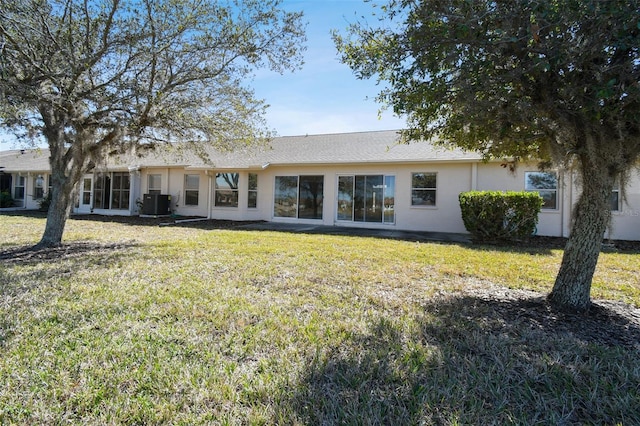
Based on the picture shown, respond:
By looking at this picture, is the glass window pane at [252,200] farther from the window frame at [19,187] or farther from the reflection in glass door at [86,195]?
the window frame at [19,187]

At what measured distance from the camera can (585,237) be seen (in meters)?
3.96

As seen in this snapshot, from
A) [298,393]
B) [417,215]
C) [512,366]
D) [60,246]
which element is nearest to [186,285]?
[298,393]

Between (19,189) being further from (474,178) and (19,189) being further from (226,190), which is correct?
(474,178)

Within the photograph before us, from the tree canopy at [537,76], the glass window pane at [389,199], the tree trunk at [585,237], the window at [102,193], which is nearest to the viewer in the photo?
the tree canopy at [537,76]

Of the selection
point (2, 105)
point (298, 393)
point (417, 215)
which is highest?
point (2, 105)

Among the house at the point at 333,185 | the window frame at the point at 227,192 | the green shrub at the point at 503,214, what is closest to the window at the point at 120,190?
the house at the point at 333,185

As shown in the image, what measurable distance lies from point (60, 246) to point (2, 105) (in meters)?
3.38

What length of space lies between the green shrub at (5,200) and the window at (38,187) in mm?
1722

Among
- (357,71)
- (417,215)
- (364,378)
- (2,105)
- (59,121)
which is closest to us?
(364,378)

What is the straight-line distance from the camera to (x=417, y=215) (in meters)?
13.1

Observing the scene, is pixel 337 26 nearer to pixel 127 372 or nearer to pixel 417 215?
pixel 127 372

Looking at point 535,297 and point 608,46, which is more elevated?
point 608,46

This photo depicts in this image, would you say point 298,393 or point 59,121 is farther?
point 59,121

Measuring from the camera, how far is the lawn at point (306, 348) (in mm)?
2223
